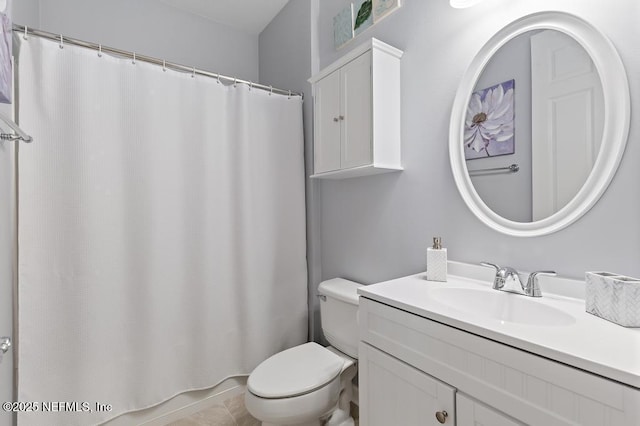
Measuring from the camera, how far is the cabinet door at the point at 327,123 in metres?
1.52

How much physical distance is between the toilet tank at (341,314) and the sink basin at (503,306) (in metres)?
0.50

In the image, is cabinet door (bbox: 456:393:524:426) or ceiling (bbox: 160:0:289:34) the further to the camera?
ceiling (bbox: 160:0:289:34)

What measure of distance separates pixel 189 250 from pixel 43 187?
2.26 ft

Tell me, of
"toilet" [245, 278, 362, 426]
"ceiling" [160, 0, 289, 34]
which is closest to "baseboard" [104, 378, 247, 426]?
"toilet" [245, 278, 362, 426]

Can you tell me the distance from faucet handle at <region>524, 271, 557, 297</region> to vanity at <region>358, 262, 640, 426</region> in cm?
2

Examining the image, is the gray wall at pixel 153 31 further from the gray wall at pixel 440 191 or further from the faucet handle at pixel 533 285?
the faucet handle at pixel 533 285

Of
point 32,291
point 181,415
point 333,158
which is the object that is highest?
point 333,158

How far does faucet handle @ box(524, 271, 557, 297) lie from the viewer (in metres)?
0.90

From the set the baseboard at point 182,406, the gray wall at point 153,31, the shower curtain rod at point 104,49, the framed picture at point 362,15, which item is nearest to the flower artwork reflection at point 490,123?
the framed picture at point 362,15

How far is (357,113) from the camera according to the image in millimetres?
A: 1383

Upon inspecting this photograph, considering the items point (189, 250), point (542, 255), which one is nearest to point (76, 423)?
point (189, 250)

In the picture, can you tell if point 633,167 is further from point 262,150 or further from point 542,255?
point 262,150

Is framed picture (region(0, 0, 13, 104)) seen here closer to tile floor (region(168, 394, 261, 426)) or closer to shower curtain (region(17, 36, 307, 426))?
shower curtain (region(17, 36, 307, 426))

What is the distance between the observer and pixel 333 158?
155cm
